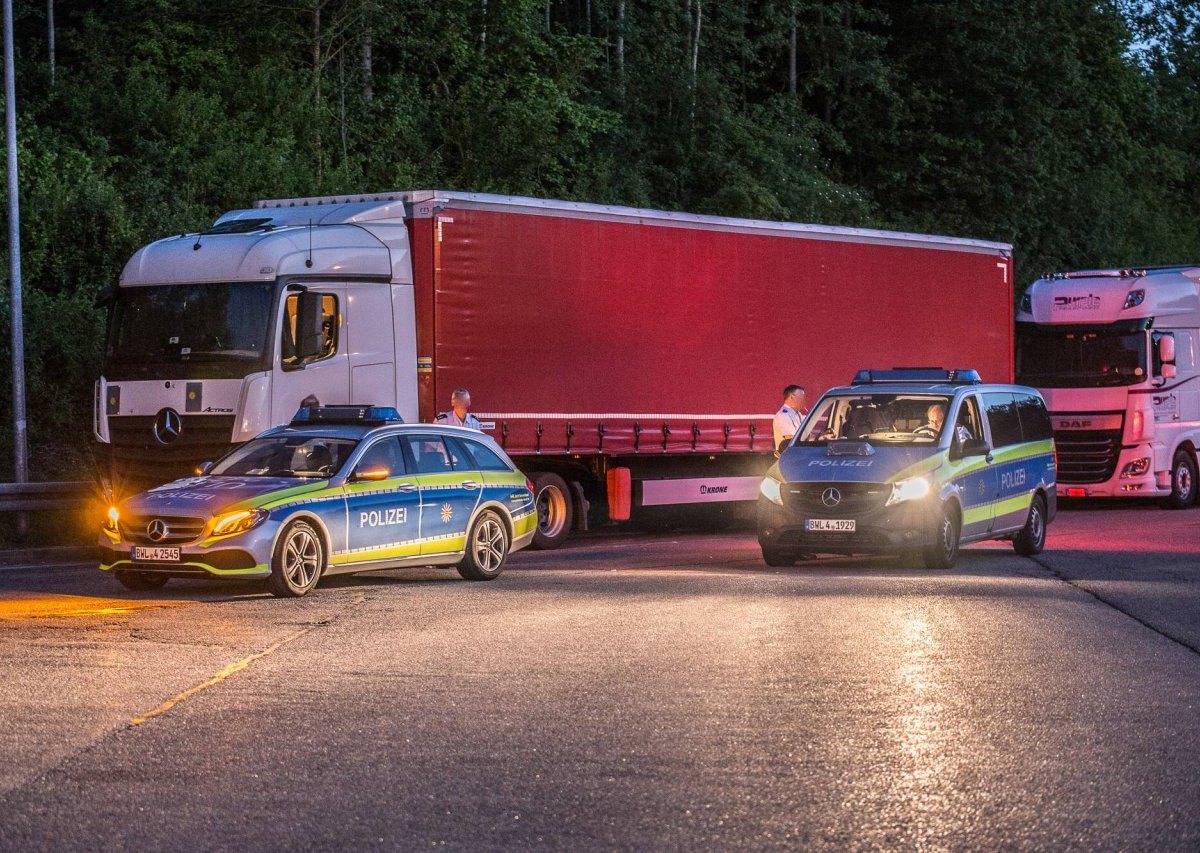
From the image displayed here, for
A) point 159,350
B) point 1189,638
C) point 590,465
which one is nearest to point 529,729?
point 1189,638

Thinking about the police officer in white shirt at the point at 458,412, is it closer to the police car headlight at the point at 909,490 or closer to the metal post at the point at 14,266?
the police car headlight at the point at 909,490

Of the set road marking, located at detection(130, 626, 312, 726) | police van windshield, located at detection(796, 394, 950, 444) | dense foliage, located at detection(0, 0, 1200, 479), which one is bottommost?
road marking, located at detection(130, 626, 312, 726)

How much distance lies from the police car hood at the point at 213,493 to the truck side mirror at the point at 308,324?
11.3ft

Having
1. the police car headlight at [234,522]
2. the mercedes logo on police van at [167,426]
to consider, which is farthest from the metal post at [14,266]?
the police car headlight at [234,522]

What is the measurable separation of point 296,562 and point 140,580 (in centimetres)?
147

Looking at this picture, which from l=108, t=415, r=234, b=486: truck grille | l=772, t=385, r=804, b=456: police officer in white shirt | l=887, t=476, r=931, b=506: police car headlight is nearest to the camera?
l=887, t=476, r=931, b=506: police car headlight

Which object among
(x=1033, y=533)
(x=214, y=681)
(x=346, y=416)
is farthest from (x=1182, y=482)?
(x=214, y=681)

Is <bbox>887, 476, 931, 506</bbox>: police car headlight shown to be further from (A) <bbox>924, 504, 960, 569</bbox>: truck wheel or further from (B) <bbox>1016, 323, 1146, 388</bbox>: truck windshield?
(B) <bbox>1016, 323, 1146, 388</bbox>: truck windshield

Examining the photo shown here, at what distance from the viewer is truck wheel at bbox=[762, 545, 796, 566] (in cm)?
1859

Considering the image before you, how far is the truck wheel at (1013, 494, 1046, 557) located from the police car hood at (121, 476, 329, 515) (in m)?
8.04

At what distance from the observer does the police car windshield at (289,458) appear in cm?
1609

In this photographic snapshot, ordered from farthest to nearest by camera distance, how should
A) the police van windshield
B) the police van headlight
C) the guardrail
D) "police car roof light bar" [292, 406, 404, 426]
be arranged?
the guardrail < the police van windshield < the police van headlight < "police car roof light bar" [292, 406, 404, 426]

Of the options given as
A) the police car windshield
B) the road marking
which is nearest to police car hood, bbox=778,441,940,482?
the police car windshield

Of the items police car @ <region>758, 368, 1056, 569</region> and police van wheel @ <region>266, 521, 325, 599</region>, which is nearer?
police van wheel @ <region>266, 521, 325, 599</region>
